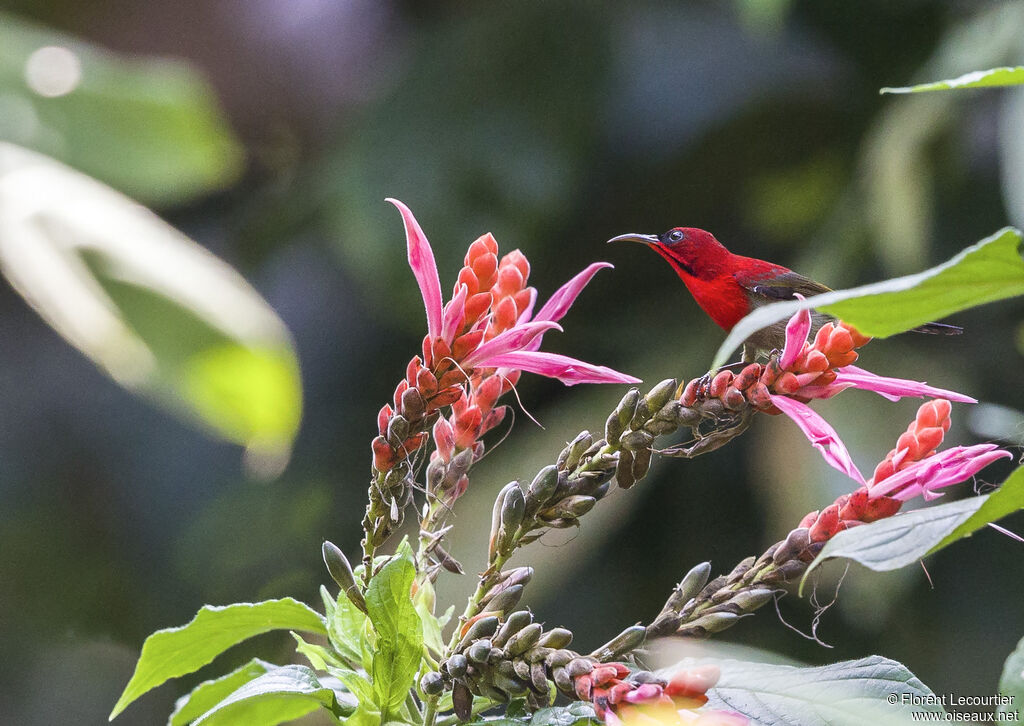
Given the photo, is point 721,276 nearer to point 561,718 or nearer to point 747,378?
point 747,378

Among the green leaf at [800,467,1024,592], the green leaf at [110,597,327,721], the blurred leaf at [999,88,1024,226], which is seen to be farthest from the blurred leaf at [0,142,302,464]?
the blurred leaf at [999,88,1024,226]

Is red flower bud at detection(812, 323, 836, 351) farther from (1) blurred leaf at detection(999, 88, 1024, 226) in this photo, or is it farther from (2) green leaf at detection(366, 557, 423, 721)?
(1) blurred leaf at detection(999, 88, 1024, 226)

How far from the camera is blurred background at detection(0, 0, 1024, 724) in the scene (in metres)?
1.62

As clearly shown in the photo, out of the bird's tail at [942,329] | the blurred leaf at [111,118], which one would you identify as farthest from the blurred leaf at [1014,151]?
the blurred leaf at [111,118]

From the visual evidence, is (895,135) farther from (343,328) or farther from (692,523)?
(343,328)

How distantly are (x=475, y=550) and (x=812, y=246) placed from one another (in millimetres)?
820

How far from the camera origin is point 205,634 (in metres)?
0.40

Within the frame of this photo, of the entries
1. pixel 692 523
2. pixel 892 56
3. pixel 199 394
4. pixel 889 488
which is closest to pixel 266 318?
pixel 199 394

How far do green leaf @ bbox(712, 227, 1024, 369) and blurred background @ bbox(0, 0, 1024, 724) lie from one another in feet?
4.14

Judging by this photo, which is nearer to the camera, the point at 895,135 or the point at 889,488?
the point at 889,488

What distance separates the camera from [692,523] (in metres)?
1.75

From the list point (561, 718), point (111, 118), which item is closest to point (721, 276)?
point (561, 718)

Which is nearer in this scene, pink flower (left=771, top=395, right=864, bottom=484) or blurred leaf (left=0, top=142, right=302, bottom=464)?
pink flower (left=771, top=395, right=864, bottom=484)

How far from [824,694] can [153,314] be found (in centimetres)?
72
